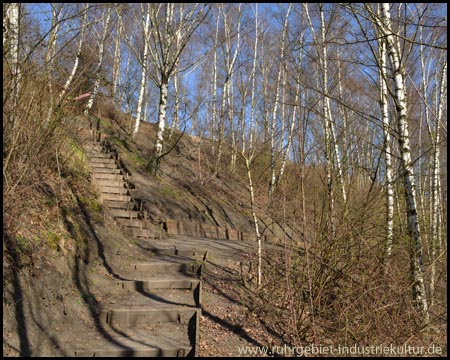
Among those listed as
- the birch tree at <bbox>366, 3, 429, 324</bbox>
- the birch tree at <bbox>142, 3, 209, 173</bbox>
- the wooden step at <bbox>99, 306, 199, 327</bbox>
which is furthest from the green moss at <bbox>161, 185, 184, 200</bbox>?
the birch tree at <bbox>366, 3, 429, 324</bbox>

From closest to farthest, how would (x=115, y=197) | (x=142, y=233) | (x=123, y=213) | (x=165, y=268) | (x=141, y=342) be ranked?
(x=141, y=342) → (x=165, y=268) → (x=142, y=233) → (x=123, y=213) → (x=115, y=197)

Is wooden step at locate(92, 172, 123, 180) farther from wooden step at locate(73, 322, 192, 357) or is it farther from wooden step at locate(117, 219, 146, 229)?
wooden step at locate(73, 322, 192, 357)

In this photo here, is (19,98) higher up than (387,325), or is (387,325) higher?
(19,98)

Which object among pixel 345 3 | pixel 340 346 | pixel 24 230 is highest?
pixel 345 3

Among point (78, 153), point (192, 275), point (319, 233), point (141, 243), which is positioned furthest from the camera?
point (78, 153)

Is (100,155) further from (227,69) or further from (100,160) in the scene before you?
(227,69)

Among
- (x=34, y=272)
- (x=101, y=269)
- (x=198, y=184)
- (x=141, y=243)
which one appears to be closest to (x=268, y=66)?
(x=198, y=184)

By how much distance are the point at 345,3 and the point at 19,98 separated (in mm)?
4727

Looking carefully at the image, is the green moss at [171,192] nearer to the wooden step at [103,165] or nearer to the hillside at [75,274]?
the hillside at [75,274]

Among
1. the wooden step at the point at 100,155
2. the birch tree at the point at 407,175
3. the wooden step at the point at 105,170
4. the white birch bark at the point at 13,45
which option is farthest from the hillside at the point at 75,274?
the wooden step at the point at 100,155

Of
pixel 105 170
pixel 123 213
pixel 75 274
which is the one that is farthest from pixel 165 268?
pixel 105 170

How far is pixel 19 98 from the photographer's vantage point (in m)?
5.43

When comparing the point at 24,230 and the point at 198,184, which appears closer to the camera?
the point at 24,230

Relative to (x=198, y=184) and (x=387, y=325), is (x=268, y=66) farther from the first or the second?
(x=387, y=325)
